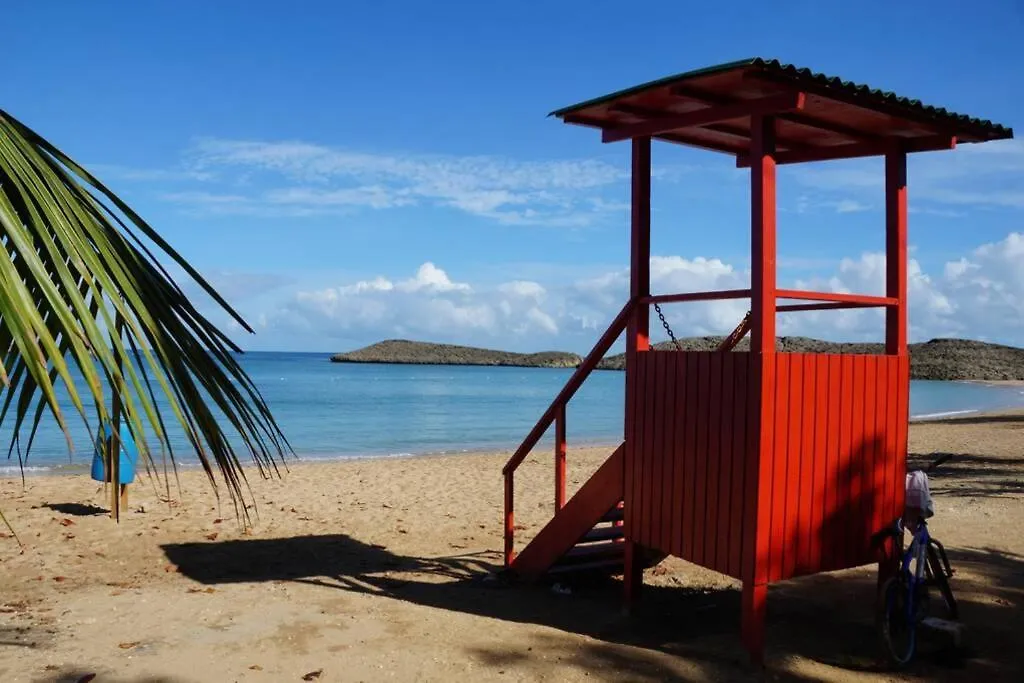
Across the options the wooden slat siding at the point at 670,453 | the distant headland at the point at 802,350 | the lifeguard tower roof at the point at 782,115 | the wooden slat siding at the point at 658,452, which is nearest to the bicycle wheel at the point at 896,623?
the wooden slat siding at the point at 670,453

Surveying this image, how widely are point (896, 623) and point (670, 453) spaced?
1767mm

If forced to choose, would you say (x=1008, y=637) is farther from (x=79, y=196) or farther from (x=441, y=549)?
(x=79, y=196)

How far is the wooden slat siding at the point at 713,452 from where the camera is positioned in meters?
5.61

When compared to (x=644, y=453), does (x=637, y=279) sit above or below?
above

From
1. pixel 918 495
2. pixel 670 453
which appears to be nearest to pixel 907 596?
pixel 918 495

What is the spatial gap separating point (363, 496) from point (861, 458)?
27.6ft

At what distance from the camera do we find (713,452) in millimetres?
5664

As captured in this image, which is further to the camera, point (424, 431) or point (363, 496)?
point (424, 431)

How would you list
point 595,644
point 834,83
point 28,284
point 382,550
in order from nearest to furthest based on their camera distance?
1. point 28,284
2. point 834,83
3. point 595,644
4. point 382,550

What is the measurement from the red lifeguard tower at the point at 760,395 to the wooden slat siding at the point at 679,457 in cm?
1

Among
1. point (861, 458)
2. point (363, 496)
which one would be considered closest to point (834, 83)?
point (861, 458)

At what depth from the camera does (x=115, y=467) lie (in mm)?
2418

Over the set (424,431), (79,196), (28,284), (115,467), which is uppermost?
(79,196)

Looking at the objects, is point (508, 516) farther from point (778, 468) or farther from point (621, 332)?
point (778, 468)
